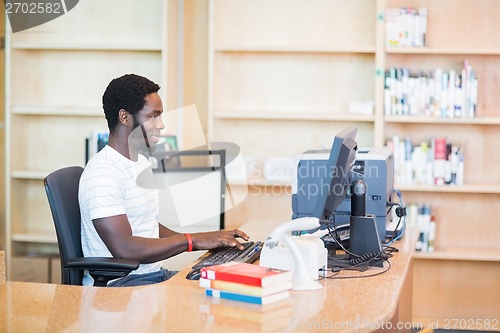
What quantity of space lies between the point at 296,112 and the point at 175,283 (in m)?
2.47

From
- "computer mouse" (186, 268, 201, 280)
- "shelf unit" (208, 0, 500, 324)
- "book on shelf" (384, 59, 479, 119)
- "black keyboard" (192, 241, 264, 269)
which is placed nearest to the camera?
"computer mouse" (186, 268, 201, 280)

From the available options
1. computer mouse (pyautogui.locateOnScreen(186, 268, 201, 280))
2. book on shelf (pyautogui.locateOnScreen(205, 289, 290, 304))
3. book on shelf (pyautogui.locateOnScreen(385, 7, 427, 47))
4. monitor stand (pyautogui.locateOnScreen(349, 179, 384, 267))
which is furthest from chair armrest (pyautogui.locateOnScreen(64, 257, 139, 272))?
book on shelf (pyautogui.locateOnScreen(385, 7, 427, 47))

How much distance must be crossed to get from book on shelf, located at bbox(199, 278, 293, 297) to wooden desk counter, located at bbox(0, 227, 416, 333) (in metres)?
0.03

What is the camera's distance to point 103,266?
2.55 m

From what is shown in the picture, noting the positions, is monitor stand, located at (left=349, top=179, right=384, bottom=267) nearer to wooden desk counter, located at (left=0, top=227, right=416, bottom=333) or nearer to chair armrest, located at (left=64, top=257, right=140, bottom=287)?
wooden desk counter, located at (left=0, top=227, right=416, bottom=333)

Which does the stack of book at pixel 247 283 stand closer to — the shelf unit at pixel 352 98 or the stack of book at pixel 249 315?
the stack of book at pixel 249 315

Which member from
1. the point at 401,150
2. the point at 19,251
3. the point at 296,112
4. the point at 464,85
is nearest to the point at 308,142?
the point at 296,112

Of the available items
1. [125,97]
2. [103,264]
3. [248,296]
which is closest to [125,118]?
[125,97]

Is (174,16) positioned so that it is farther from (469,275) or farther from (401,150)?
(469,275)

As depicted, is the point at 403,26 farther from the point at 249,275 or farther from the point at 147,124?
the point at 249,275

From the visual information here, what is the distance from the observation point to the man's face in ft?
9.05

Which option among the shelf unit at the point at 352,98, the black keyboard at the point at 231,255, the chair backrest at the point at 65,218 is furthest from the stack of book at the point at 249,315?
the shelf unit at the point at 352,98

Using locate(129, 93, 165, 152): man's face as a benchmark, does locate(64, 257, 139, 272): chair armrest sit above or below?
below

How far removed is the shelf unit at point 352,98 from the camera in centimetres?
432
